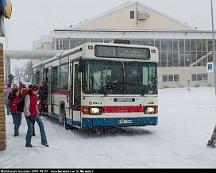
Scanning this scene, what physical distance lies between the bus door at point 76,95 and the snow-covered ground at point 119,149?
613 millimetres

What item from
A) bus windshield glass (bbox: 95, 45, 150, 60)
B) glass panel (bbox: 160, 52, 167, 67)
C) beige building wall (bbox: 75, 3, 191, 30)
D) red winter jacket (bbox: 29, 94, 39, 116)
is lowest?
red winter jacket (bbox: 29, 94, 39, 116)

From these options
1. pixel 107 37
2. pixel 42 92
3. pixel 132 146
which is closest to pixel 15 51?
pixel 107 37

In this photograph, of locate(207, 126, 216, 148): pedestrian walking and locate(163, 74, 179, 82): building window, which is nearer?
locate(207, 126, 216, 148): pedestrian walking

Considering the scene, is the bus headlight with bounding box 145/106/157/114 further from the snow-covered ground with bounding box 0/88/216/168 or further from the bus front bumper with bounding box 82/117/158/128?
the snow-covered ground with bounding box 0/88/216/168

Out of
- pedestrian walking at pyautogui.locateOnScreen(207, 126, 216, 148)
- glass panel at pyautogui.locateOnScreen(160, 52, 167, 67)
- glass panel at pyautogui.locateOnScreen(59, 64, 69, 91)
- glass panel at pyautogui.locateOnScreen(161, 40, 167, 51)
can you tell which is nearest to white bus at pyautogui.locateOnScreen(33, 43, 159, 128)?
glass panel at pyautogui.locateOnScreen(59, 64, 69, 91)

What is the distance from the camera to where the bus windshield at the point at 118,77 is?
14219 millimetres

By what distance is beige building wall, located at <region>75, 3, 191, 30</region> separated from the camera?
69.4 metres

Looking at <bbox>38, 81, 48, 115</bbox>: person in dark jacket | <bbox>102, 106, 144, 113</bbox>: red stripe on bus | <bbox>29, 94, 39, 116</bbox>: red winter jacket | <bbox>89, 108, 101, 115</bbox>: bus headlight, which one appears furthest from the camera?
<bbox>38, 81, 48, 115</bbox>: person in dark jacket

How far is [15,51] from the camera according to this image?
181ft

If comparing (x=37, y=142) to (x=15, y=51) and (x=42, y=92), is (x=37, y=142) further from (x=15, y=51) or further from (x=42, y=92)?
(x=15, y=51)

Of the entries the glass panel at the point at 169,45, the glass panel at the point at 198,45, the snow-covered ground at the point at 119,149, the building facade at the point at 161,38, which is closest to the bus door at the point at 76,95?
the snow-covered ground at the point at 119,149

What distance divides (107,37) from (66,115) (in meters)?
46.2

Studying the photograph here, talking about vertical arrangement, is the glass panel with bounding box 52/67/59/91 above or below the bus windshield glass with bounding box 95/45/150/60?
below

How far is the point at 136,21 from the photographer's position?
233 feet
